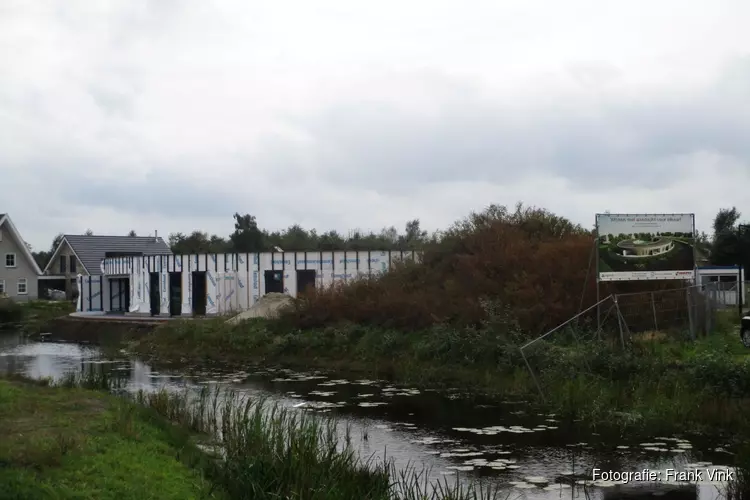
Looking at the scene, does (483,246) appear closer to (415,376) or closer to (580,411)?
(415,376)

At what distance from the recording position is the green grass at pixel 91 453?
9.12m

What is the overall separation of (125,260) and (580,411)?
155 feet

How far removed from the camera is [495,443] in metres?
15.3

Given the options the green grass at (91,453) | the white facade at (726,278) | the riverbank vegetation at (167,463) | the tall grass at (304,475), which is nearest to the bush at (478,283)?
the white facade at (726,278)

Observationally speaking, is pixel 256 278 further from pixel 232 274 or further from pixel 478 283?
pixel 478 283

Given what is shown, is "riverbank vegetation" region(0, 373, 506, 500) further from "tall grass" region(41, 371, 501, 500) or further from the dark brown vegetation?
the dark brown vegetation

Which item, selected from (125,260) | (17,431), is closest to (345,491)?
(17,431)

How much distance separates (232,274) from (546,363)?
102ft

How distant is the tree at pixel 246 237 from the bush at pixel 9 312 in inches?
1363

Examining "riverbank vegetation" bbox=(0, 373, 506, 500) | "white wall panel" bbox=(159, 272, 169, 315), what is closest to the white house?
"white wall panel" bbox=(159, 272, 169, 315)

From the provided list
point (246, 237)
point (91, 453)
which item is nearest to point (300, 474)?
point (91, 453)

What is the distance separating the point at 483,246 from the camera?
99.6 ft

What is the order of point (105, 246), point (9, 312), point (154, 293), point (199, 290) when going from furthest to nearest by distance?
point (105, 246) < point (9, 312) < point (154, 293) < point (199, 290)

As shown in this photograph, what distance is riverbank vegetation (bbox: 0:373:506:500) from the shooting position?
9242mm
